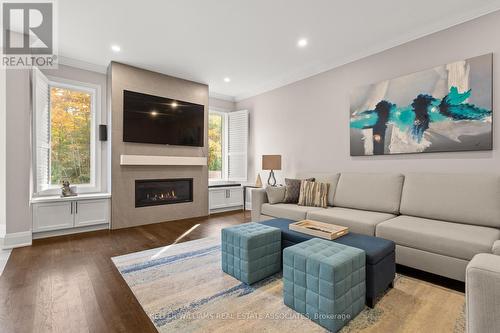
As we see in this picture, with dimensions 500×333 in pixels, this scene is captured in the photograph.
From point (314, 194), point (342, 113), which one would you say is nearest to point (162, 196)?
point (314, 194)

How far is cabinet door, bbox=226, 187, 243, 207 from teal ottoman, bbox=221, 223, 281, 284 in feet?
10.4

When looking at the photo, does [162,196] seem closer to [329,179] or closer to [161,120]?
[161,120]

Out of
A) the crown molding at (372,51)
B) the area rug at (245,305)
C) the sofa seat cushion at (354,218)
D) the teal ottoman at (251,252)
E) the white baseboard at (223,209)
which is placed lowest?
the area rug at (245,305)

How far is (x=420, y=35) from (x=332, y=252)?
3017mm

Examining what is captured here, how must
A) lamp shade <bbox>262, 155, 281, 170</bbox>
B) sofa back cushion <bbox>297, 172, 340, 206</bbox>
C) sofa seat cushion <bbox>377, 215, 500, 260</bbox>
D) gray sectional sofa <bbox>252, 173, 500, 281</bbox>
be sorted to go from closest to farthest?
sofa seat cushion <bbox>377, 215, 500, 260</bbox> → gray sectional sofa <bbox>252, 173, 500, 281</bbox> → sofa back cushion <bbox>297, 172, 340, 206</bbox> → lamp shade <bbox>262, 155, 281, 170</bbox>

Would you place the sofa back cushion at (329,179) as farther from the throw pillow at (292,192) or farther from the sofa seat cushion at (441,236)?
the sofa seat cushion at (441,236)

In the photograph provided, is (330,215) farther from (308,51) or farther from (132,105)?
(132,105)

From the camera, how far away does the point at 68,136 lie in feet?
13.5

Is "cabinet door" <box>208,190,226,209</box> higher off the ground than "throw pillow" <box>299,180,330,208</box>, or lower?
lower

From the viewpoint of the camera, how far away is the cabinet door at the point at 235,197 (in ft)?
18.3

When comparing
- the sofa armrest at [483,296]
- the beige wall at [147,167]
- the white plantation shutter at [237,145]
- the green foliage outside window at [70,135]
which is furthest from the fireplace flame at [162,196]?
the sofa armrest at [483,296]

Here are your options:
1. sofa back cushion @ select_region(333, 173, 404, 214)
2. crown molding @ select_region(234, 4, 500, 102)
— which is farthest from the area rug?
crown molding @ select_region(234, 4, 500, 102)

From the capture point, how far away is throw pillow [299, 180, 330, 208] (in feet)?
11.4

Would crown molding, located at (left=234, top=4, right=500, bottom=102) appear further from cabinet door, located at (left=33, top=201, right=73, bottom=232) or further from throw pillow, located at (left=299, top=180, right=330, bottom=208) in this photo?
cabinet door, located at (left=33, top=201, right=73, bottom=232)
